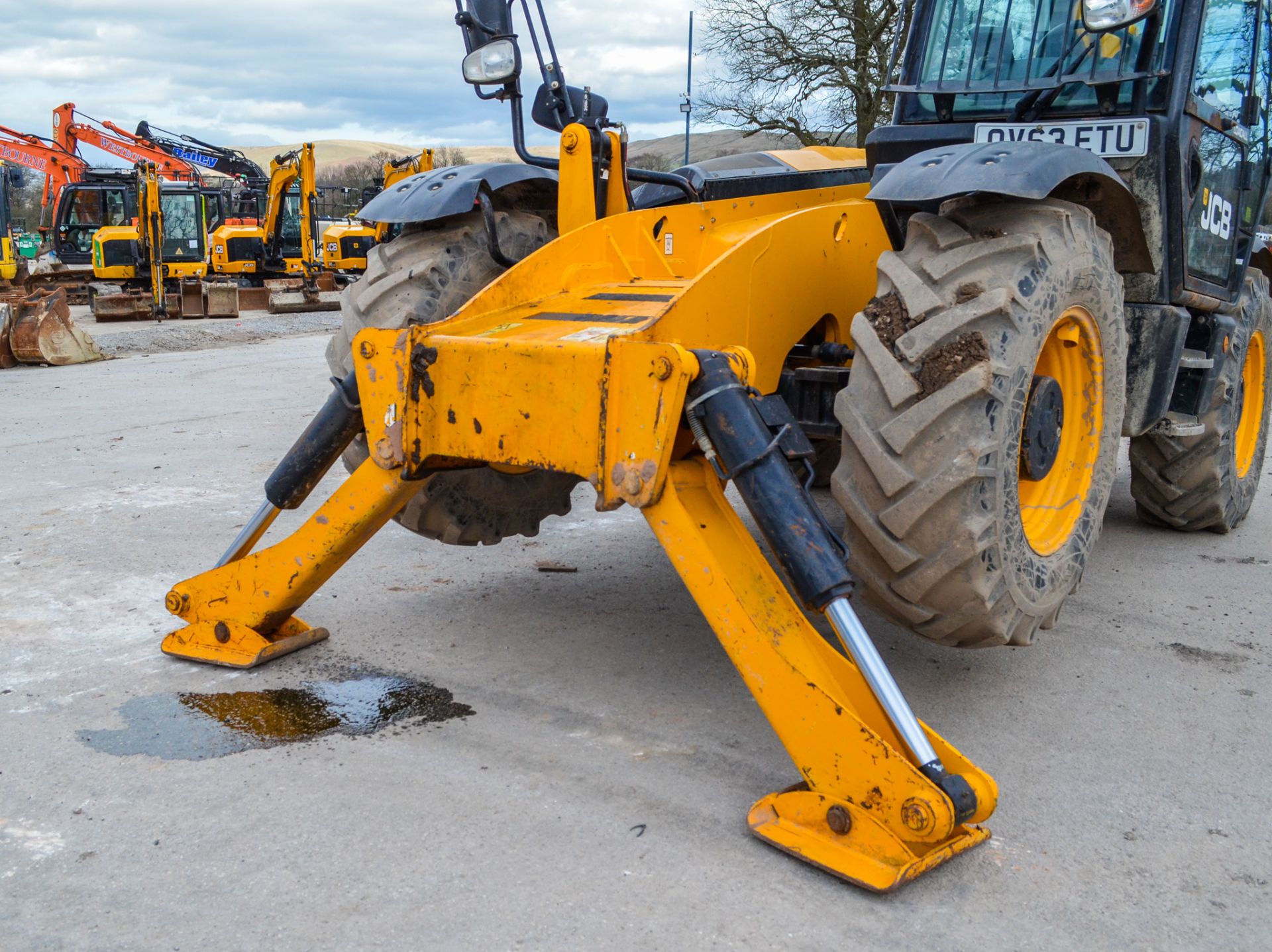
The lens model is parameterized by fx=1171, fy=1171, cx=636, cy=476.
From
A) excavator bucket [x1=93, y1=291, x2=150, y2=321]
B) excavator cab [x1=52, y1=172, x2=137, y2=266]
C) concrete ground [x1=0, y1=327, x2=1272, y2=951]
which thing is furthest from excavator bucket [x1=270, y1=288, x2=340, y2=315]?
concrete ground [x1=0, y1=327, x2=1272, y2=951]

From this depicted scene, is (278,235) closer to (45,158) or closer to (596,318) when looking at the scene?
(45,158)

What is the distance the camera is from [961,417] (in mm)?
2949

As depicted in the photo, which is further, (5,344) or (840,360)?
(5,344)

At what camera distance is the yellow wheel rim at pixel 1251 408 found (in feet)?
19.8

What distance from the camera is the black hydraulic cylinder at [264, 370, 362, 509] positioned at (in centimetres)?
340

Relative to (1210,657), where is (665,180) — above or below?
above

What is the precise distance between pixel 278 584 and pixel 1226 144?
4073 millimetres

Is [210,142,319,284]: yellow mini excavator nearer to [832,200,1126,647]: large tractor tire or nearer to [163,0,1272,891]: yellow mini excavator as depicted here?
[163,0,1272,891]: yellow mini excavator

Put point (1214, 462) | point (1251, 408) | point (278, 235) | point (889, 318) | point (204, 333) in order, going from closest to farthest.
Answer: point (889, 318) < point (1214, 462) < point (1251, 408) < point (204, 333) < point (278, 235)

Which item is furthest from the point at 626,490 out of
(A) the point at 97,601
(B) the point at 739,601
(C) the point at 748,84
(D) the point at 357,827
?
(C) the point at 748,84

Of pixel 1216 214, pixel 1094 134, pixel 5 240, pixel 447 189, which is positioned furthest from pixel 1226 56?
pixel 5 240

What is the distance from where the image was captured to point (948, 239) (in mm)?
3213

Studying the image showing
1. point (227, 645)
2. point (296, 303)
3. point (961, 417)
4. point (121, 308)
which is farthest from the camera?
point (296, 303)

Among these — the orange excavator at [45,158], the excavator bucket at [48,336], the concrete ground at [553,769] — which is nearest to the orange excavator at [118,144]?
the orange excavator at [45,158]
